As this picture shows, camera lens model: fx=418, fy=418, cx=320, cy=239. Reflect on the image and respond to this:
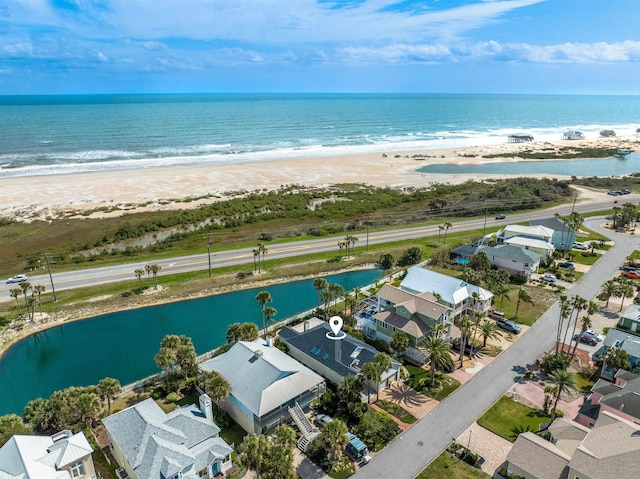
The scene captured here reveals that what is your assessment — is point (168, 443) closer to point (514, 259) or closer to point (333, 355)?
point (333, 355)

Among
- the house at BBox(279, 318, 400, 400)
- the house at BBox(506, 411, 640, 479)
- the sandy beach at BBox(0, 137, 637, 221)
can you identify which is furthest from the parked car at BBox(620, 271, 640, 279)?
the sandy beach at BBox(0, 137, 637, 221)

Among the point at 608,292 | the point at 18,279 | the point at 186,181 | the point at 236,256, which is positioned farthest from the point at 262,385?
the point at 186,181

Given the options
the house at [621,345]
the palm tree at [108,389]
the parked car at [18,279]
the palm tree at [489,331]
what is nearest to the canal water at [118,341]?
the palm tree at [108,389]

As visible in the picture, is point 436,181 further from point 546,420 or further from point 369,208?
point 546,420

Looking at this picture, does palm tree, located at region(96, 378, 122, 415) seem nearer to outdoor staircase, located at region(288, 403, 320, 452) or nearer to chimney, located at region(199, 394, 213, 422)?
chimney, located at region(199, 394, 213, 422)

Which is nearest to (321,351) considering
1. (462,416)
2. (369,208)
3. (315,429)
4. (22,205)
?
(315,429)

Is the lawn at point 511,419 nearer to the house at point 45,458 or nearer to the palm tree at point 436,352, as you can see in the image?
the palm tree at point 436,352
